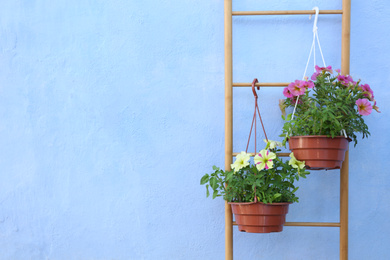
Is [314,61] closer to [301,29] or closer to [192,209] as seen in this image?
[301,29]

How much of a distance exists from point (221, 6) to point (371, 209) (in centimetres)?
109

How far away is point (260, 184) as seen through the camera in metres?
2.11

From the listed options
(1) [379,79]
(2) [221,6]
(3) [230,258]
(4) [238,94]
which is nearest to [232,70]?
(4) [238,94]

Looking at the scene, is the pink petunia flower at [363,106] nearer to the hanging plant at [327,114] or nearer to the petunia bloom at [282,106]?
the hanging plant at [327,114]

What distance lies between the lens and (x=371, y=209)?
90.8 inches

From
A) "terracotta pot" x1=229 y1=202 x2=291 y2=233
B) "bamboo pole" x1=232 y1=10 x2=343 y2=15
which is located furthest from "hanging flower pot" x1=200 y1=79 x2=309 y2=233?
"bamboo pole" x1=232 y1=10 x2=343 y2=15

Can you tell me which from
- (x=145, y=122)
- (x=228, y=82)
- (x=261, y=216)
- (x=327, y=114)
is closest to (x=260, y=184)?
(x=261, y=216)

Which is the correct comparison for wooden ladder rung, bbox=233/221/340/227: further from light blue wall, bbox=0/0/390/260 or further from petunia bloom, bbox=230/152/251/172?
petunia bloom, bbox=230/152/251/172

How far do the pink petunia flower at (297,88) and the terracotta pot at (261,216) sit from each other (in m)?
0.44

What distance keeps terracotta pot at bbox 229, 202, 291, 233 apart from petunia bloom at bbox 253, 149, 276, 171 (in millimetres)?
142

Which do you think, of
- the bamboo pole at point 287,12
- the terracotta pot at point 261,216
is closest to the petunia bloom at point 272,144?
the terracotta pot at point 261,216

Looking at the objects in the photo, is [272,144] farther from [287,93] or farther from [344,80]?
[344,80]

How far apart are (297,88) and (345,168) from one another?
41 centimetres

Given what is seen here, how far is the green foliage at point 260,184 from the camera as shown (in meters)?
2.10
